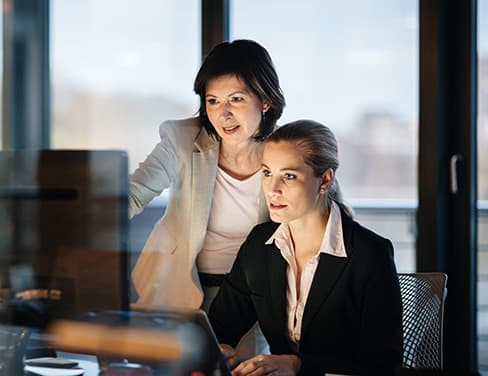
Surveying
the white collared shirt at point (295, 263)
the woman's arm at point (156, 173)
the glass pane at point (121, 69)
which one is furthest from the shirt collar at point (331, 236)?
the glass pane at point (121, 69)

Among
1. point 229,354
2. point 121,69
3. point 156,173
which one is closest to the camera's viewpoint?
point 229,354

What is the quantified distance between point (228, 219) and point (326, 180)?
410 mm

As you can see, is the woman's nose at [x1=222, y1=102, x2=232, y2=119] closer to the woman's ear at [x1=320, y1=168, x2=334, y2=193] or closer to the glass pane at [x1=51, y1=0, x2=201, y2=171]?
the woman's ear at [x1=320, y1=168, x2=334, y2=193]

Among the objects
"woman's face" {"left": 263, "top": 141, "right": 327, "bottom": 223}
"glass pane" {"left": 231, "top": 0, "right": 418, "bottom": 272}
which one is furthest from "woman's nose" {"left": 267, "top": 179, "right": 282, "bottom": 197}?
"glass pane" {"left": 231, "top": 0, "right": 418, "bottom": 272}

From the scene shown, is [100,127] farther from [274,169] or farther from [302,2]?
[274,169]

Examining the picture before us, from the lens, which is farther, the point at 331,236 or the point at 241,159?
the point at 241,159

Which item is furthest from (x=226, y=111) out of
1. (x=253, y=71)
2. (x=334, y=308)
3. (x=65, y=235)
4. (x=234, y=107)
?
(x=65, y=235)

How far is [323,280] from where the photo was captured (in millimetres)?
1749

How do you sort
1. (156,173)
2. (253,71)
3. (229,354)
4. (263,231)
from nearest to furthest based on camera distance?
(229,354)
(263,231)
(253,71)
(156,173)

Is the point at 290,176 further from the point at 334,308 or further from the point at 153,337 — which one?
the point at 153,337

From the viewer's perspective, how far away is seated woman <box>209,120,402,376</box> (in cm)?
171

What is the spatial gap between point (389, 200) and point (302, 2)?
2.94ft

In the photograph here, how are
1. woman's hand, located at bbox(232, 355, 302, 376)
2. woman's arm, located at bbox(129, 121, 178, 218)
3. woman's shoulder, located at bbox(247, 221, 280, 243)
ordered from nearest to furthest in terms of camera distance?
woman's hand, located at bbox(232, 355, 302, 376) < woman's shoulder, located at bbox(247, 221, 280, 243) < woman's arm, located at bbox(129, 121, 178, 218)

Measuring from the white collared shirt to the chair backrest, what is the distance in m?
0.22
